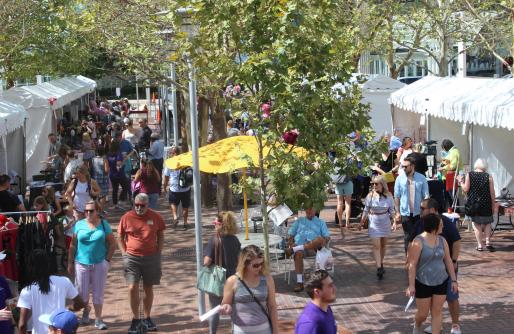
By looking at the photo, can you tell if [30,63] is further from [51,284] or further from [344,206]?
[51,284]

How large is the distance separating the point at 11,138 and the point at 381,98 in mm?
11609

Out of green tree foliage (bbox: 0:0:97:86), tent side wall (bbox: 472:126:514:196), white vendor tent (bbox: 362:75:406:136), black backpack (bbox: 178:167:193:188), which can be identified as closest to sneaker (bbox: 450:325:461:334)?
black backpack (bbox: 178:167:193:188)

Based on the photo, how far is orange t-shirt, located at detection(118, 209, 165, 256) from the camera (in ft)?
32.7

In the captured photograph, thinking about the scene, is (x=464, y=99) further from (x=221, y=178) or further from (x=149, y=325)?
(x=149, y=325)

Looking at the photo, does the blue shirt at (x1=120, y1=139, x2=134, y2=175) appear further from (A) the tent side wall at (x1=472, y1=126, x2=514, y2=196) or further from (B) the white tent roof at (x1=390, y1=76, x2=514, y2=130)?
(A) the tent side wall at (x1=472, y1=126, x2=514, y2=196)

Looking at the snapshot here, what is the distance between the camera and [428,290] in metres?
8.93

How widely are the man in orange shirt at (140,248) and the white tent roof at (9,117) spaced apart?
6.97 metres

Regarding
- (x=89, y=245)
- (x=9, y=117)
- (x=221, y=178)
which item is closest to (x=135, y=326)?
(x=89, y=245)

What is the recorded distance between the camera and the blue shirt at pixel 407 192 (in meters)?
12.7

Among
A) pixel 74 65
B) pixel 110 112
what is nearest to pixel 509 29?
pixel 74 65

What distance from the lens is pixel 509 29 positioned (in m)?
29.8

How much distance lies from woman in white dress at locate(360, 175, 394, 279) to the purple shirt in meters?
6.22

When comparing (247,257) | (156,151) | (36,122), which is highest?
(36,122)

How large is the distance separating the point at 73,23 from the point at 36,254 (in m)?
10.9
